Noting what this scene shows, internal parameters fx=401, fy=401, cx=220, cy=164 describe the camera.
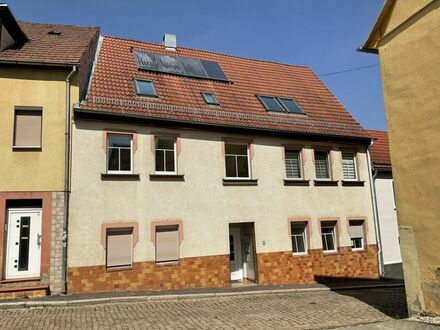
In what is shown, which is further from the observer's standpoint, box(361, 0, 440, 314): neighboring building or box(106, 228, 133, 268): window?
box(106, 228, 133, 268): window

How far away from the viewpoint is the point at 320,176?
644 inches

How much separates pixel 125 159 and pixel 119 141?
617mm

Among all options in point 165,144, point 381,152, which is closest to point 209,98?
point 165,144

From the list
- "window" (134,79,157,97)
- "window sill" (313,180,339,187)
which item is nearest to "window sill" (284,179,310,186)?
"window sill" (313,180,339,187)

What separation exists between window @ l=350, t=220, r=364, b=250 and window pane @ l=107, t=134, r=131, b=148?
9.63 meters

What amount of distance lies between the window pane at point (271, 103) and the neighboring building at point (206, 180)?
6 centimetres

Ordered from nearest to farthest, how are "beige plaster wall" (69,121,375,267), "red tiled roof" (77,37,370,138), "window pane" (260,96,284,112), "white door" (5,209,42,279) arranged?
1. "white door" (5,209,42,279)
2. "beige plaster wall" (69,121,375,267)
3. "red tiled roof" (77,37,370,138)
4. "window pane" (260,96,284,112)

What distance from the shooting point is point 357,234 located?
1664 centimetres

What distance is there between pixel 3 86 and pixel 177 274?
7729 mm

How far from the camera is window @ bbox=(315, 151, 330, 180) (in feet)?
53.7

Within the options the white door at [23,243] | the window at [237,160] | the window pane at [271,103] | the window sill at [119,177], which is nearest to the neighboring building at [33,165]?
the white door at [23,243]

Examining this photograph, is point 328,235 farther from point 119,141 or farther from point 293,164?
point 119,141

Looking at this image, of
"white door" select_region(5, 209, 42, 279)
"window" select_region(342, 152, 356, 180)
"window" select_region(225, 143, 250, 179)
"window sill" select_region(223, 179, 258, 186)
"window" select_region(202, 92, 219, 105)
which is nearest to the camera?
"white door" select_region(5, 209, 42, 279)

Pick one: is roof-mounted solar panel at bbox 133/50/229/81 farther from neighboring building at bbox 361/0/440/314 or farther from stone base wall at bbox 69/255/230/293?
neighboring building at bbox 361/0/440/314
